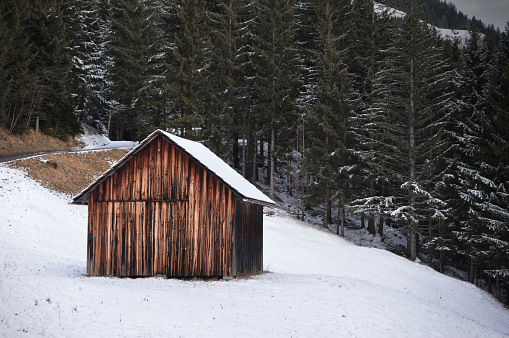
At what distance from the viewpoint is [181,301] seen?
1373 cm

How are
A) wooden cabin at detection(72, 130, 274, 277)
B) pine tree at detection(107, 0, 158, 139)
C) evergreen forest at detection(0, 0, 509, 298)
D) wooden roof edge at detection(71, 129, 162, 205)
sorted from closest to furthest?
1. wooden cabin at detection(72, 130, 274, 277)
2. wooden roof edge at detection(71, 129, 162, 205)
3. evergreen forest at detection(0, 0, 509, 298)
4. pine tree at detection(107, 0, 158, 139)

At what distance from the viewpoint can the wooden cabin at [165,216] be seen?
18000 millimetres

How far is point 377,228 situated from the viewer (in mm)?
43156

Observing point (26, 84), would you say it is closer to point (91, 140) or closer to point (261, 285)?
point (91, 140)

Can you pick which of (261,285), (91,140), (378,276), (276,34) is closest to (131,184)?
(261,285)

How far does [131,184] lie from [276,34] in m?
28.9

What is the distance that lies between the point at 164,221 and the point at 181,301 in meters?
5.31

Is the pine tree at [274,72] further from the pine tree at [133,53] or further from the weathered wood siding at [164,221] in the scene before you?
the weathered wood siding at [164,221]

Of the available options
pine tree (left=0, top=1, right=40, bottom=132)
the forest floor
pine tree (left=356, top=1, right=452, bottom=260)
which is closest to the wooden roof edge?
the forest floor

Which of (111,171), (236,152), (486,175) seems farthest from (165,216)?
(236,152)

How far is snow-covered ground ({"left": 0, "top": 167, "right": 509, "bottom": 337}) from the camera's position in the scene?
11.2 metres

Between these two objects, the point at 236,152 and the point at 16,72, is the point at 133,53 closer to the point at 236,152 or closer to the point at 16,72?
the point at 16,72

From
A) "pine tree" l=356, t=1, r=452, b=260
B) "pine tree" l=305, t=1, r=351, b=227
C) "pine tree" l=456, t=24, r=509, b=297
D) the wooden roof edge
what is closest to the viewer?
the wooden roof edge

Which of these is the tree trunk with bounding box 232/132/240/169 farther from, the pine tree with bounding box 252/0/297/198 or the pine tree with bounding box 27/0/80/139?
the pine tree with bounding box 27/0/80/139
